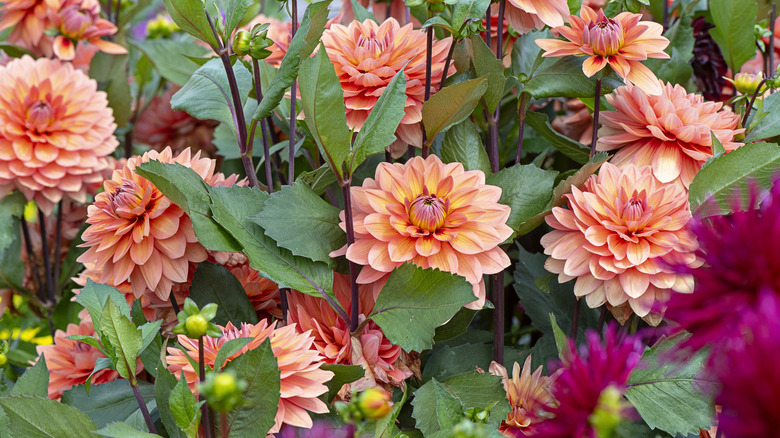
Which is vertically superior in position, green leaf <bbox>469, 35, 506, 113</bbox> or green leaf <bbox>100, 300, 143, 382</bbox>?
green leaf <bbox>469, 35, 506, 113</bbox>

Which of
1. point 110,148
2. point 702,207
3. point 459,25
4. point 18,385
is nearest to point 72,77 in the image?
point 110,148

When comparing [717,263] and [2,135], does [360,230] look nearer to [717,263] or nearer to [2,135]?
[717,263]

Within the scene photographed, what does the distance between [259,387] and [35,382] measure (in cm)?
20

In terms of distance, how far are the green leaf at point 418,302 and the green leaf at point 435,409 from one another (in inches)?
1.1

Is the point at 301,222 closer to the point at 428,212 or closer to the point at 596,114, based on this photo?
the point at 428,212

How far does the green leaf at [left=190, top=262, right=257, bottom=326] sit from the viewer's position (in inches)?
17.7

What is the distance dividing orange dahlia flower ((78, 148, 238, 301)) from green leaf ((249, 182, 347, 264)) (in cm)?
6

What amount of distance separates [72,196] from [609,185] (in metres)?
0.50

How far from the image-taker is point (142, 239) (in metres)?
0.44

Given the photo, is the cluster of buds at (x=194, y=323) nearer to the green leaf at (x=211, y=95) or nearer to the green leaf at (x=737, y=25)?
the green leaf at (x=211, y=95)

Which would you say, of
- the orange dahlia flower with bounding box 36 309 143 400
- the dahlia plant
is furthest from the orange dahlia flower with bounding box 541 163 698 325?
the orange dahlia flower with bounding box 36 309 143 400

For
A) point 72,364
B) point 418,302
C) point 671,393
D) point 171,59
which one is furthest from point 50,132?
point 671,393

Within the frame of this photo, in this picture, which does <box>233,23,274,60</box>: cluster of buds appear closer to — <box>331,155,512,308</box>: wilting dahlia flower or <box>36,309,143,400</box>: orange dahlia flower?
<box>331,155,512,308</box>: wilting dahlia flower

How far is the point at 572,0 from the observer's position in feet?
1.71
